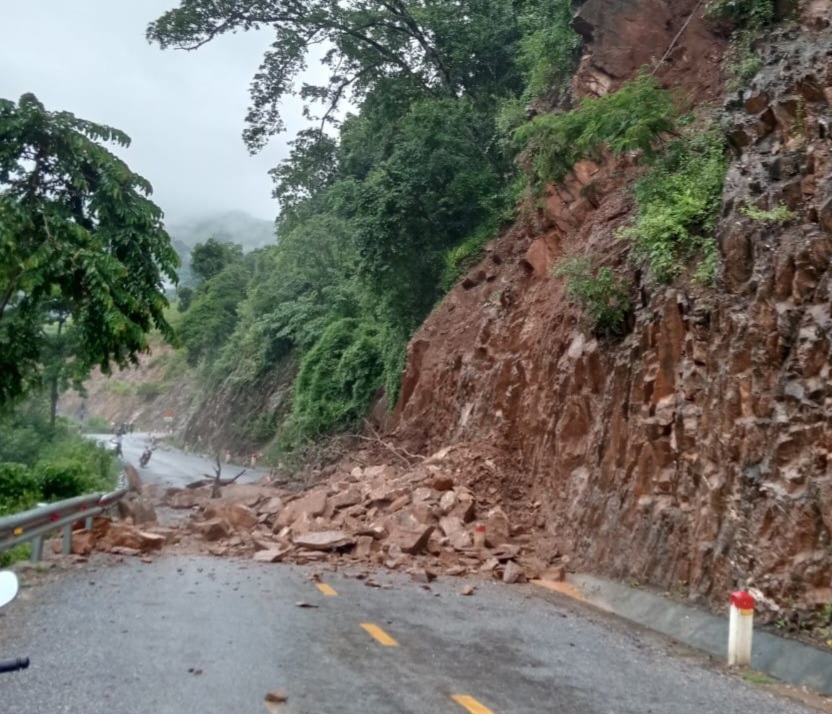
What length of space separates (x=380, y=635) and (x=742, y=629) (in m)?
3.31

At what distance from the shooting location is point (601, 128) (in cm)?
1672

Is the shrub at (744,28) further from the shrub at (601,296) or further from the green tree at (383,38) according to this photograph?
the green tree at (383,38)

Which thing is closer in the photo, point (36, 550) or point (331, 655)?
point (331, 655)

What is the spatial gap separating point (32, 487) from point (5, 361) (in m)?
7.41

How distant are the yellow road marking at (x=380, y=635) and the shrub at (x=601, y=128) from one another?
9074 mm

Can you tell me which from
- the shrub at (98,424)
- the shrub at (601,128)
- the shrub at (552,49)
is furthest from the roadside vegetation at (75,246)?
the shrub at (98,424)

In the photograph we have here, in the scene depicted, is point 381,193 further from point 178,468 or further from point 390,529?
point 178,468

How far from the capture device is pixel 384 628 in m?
9.71

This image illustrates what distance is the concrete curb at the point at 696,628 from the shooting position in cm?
839

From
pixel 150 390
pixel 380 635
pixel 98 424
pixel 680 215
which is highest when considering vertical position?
pixel 680 215

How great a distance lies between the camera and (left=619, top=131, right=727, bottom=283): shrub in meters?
A: 13.5

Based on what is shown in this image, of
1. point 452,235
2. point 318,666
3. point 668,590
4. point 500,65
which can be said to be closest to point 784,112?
point 668,590

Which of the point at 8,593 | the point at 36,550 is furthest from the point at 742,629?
the point at 36,550

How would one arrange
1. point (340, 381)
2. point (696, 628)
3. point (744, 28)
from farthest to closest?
point (340, 381) → point (744, 28) → point (696, 628)
